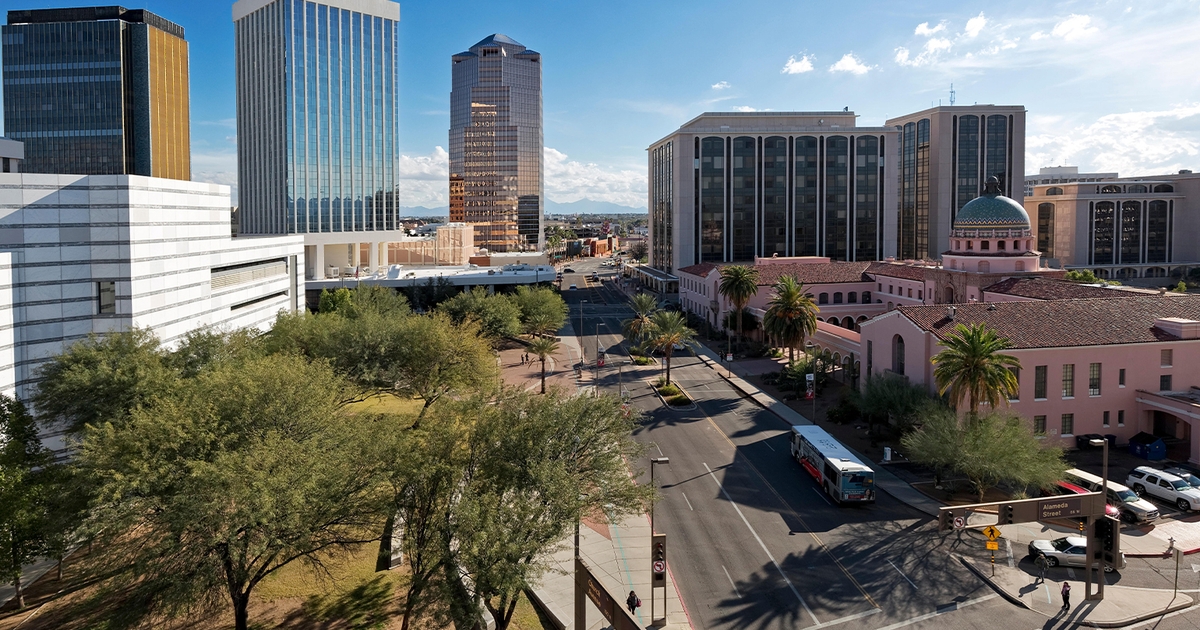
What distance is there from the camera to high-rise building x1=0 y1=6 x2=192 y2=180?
125 metres

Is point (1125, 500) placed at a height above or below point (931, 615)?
above

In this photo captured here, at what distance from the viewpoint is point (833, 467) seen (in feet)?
135

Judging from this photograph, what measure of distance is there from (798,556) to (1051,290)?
4544 cm

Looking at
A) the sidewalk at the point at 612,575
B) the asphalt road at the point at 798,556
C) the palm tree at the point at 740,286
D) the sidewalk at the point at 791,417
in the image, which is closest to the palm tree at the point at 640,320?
the sidewalk at the point at 791,417

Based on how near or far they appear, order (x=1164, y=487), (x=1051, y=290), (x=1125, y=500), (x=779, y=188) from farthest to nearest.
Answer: (x=779, y=188) → (x=1051, y=290) → (x=1164, y=487) → (x=1125, y=500)

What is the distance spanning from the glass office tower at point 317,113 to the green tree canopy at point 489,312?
53.1 meters

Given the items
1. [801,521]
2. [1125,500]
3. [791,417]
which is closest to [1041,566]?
[1125,500]

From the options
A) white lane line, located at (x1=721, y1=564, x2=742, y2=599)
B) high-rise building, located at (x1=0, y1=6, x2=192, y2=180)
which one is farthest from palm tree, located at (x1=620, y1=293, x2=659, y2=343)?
high-rise building, located at (x1=0, y1=6, x2=192, y2=180)

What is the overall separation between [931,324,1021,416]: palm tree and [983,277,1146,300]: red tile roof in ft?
81.0

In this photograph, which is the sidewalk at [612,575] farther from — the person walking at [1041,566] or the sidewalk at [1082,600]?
the person walking at [1041,566]

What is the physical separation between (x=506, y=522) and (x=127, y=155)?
144 meters

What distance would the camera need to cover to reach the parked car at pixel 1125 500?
3756 centimetres

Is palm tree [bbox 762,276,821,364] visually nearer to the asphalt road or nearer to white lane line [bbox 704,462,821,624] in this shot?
the asphalt road

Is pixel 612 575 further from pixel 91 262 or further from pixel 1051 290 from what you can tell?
pixel 1051 290
